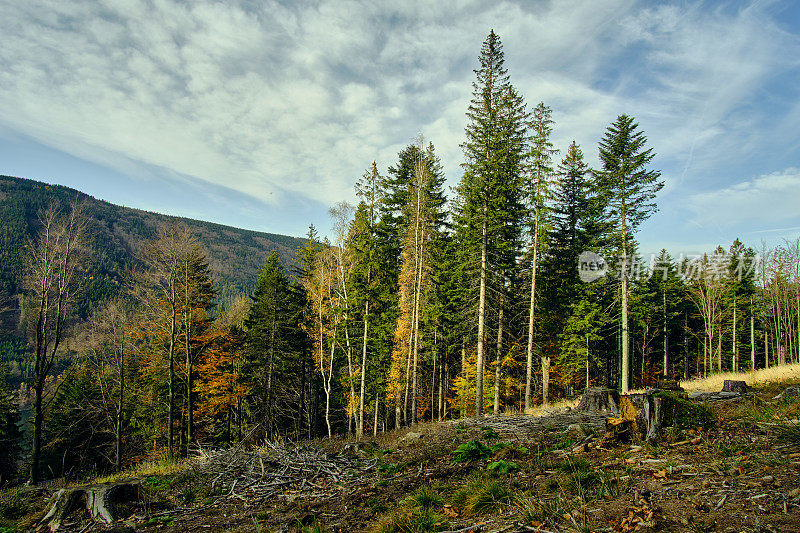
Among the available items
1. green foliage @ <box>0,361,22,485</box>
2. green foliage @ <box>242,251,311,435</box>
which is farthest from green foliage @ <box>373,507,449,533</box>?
green foliage @ <box>0,361,22,485</box>

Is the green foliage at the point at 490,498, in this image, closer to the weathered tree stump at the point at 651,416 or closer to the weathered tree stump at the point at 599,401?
the weathered tree stump at the point at 651,416

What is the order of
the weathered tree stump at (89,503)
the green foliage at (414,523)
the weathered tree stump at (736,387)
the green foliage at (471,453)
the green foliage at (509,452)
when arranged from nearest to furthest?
the green foliage at (414,523), the weathered tree stump at (89,503), the green foliage at (509,452), the green foliage at (471,453), the weathered tree stump at (736,387)

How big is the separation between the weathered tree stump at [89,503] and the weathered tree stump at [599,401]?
12629mm

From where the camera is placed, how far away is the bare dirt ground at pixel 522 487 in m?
3.78

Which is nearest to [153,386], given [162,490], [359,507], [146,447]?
[146,447]

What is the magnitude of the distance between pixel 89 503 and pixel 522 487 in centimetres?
878

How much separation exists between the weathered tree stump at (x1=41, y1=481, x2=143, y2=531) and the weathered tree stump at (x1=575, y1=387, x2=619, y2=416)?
1263 cm

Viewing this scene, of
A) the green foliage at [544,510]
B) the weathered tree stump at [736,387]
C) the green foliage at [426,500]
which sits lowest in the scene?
the green foliage at [426,500]

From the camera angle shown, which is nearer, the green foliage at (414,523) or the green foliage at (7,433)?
the green foliage at (414,523)

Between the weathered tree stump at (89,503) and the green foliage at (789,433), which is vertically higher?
the green foliage at (789,433)

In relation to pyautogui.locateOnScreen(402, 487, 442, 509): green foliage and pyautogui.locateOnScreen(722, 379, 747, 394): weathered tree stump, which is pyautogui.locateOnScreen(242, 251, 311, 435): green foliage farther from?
pyautogui.locateOnScreen(722, 379, 747, 394): weathered tree stump

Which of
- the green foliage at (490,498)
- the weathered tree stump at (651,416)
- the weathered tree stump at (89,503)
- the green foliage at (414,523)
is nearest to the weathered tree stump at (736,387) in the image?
the weathered tree stump at (651,416)

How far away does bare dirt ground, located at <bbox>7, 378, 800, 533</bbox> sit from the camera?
378 cm

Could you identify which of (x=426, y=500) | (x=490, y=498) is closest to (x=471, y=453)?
(x=426, y=500)
